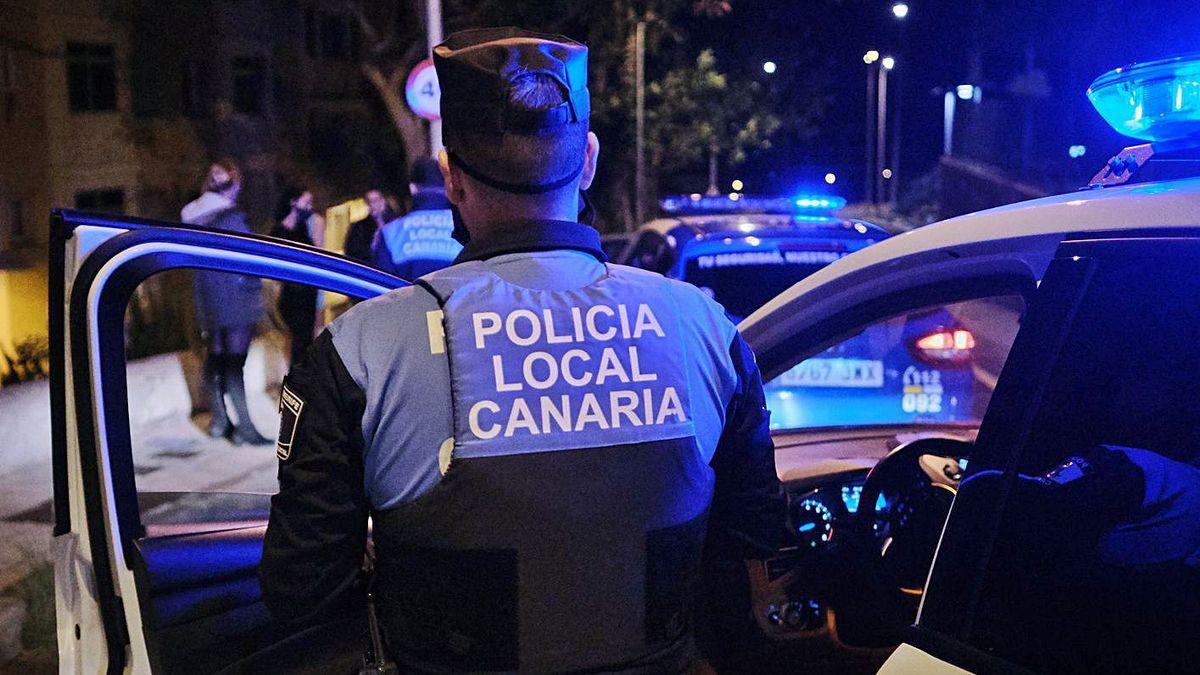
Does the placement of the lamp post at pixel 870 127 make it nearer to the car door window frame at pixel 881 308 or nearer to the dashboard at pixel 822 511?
the dashboard at pixel 822 511

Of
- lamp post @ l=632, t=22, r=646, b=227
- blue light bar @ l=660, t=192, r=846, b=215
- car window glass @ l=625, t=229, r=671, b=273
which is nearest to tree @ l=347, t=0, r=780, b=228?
lamp post @ l=632, t=22, r=646, b=227

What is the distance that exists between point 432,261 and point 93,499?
4.83 meters

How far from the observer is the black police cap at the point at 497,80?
186 centimetres

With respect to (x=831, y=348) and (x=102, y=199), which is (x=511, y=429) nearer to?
(x=831, y=348)

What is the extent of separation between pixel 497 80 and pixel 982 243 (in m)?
0.83

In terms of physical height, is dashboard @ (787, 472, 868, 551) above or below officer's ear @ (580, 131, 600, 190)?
below

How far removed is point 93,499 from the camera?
233cm

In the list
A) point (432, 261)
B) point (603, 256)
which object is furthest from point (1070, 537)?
point (432, 261)

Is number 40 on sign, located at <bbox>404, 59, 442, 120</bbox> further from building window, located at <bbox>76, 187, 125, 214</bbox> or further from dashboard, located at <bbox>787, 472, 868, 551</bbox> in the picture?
building window, located at <bbox>76, 187, 125, 214</bbox>

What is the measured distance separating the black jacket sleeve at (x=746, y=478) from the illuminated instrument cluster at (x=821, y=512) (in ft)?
2.32

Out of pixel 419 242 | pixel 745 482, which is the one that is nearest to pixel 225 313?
pixel 419 242

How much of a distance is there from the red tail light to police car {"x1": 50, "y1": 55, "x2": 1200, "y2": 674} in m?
1.03

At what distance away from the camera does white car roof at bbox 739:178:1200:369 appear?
5.40ft

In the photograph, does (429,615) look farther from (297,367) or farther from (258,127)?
(258,127)
